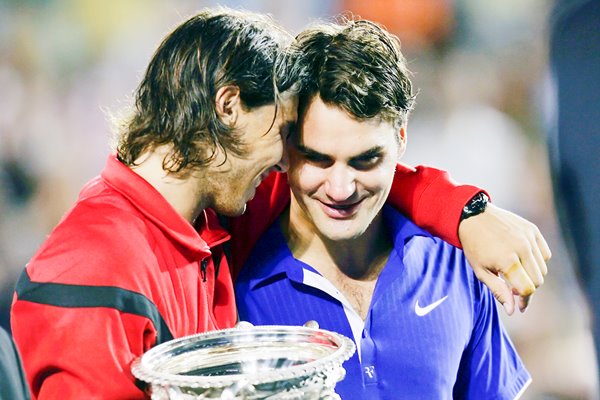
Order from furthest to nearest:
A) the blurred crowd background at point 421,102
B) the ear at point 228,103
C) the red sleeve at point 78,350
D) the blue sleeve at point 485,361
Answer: the blurred crowd background at point 421,102 → the blue sleeve at point 485,361 → the ear at point 228,103 → the red sleeve at point 78,350

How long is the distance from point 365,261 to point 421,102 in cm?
176

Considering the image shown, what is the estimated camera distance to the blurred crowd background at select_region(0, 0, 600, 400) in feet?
10.6

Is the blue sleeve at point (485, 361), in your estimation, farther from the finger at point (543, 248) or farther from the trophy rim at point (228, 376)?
the trophy rim at point (228, 376)

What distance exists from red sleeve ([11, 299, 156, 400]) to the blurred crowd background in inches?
80.2

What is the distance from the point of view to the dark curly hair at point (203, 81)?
153cm

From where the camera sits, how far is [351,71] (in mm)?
1663

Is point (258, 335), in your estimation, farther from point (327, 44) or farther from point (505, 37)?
point (505, 37)

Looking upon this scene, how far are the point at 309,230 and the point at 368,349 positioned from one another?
11.8 inches

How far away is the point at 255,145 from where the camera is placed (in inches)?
61.5

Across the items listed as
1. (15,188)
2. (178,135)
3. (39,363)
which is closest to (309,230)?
(178,135)

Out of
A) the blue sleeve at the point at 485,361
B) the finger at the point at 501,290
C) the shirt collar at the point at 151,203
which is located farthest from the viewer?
the blue sleeve at the point at 485,361

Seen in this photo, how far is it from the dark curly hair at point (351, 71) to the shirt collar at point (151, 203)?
379mm

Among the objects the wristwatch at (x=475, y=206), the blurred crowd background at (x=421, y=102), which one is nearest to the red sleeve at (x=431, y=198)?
the wristwatch at (x=475, y=206)

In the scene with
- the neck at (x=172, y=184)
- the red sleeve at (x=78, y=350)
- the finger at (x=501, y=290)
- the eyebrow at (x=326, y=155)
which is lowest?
the red sleeve at (x=78, y=350)
